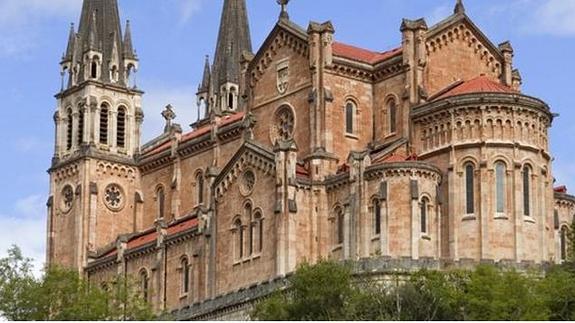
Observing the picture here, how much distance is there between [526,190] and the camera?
105 m

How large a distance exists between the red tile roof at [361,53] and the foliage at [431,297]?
19870 millimetres

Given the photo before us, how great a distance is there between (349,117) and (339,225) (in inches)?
318

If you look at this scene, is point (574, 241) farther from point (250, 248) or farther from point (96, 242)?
point (96, 242)

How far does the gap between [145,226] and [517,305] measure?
46.5m

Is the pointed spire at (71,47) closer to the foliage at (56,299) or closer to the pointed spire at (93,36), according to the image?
the pointed spire at (93,36)

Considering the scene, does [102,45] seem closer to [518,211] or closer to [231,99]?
[231,99]

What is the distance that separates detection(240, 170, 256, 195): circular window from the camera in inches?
4360

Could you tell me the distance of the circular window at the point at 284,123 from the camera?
374 ft

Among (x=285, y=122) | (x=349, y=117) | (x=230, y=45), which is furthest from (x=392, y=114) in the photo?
(x=230, y=45)

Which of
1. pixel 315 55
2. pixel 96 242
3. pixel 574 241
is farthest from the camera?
pixel 96 242

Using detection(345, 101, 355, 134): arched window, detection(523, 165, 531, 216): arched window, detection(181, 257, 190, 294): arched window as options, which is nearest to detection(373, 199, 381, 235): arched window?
detection(523, 165, 531, 216): arched window

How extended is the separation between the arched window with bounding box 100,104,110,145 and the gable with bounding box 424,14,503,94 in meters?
29.8

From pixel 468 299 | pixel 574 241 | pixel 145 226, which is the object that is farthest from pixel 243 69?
pixel 468 299

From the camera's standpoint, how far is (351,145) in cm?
11219
